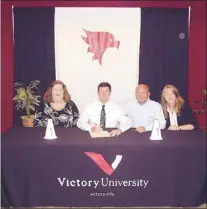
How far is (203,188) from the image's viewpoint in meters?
3.00

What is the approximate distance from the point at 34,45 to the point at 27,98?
91cm

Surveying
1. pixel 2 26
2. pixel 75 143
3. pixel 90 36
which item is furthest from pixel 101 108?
pixel 2 26

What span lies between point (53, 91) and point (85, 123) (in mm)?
627

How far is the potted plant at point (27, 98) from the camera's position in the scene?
172 inches

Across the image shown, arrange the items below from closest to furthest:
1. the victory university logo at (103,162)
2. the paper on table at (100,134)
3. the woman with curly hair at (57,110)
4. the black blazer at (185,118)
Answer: the victory university logo at (103,162)
the paper on table at (100,134)
the black blazer at (185,118)
the woman with curly hair at (57,110)

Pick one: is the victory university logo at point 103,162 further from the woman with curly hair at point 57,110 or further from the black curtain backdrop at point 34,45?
the black curtain backdrop at point 34,45

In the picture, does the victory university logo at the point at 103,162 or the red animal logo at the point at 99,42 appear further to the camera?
the red animal logo at the point at 99,42

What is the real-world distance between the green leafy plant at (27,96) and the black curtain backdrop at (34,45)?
0.28ft

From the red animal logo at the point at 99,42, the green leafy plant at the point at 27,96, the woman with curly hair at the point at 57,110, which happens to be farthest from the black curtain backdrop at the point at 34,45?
the woman with curly hair at the point at 57,110

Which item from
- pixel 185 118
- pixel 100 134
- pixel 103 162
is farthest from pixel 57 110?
pixel 185 118

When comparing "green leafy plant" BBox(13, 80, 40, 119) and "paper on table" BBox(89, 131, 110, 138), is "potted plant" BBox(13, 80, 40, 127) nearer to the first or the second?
"green leafy plant" BBox(13, 80, 40, 119)

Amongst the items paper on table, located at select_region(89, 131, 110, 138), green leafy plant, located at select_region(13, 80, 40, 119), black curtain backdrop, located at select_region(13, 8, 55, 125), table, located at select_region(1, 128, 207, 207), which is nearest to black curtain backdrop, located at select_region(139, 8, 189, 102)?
black curtain backdrop, located at select_region(13, 8, 55, 125)

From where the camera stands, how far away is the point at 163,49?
5.23 metres

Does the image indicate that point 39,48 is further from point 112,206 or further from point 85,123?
point 112,206
